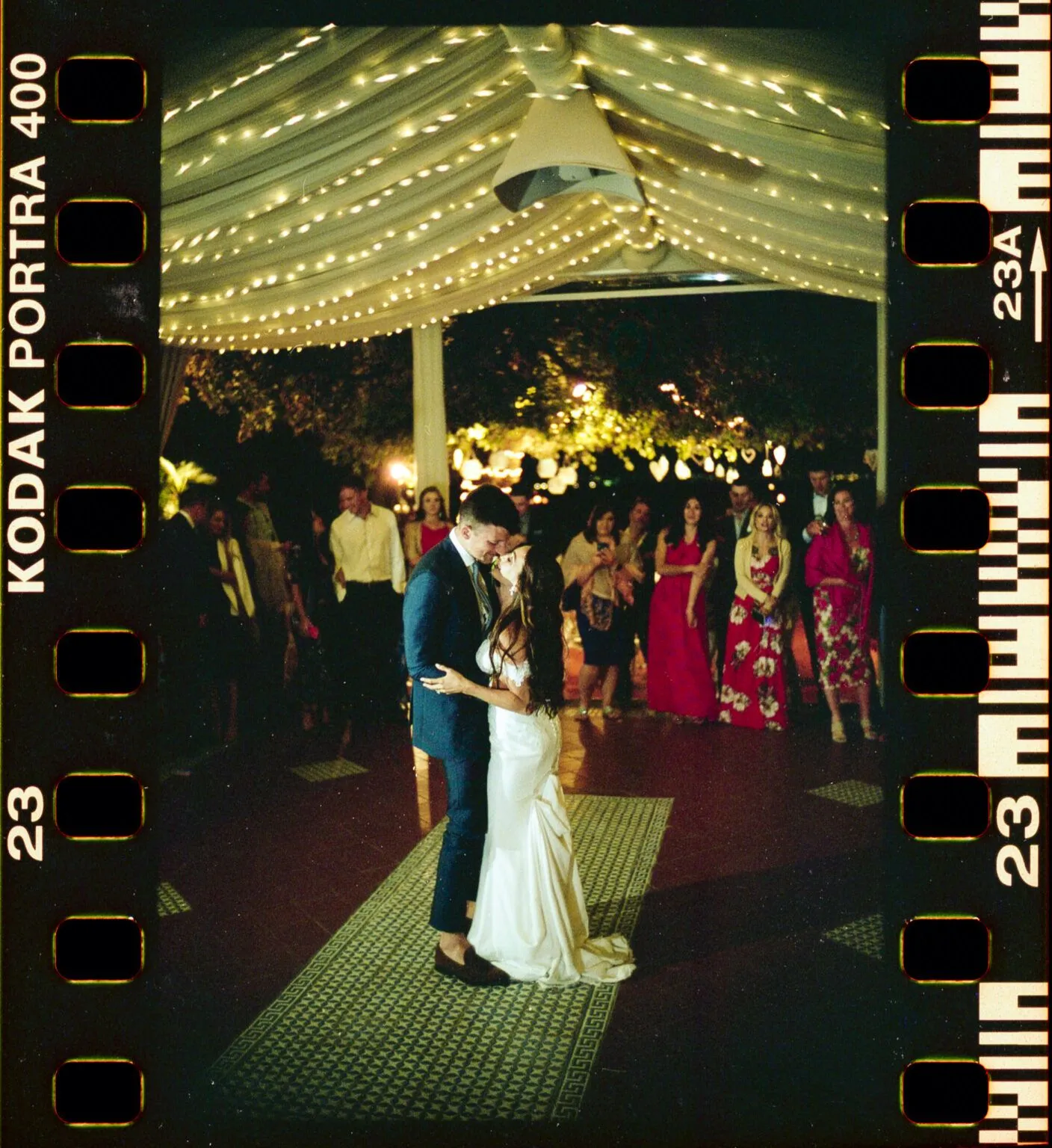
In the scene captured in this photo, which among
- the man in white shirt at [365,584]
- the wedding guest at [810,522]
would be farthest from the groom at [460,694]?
the wedding guest at [810,522]

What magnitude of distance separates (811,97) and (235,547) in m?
3.46

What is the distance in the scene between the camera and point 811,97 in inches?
104

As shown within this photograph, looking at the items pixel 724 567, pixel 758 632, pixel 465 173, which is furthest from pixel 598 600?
pixel 465 173

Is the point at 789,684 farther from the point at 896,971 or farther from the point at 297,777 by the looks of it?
the point at 896,971

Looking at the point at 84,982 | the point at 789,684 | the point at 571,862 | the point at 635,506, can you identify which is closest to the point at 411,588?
the point at 571,862

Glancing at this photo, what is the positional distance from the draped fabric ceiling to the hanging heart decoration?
1026 mm

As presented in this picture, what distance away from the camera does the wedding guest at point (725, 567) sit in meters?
6.18

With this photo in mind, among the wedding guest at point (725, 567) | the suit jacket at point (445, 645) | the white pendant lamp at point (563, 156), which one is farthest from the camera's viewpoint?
the wedding guest at point (725, 567)

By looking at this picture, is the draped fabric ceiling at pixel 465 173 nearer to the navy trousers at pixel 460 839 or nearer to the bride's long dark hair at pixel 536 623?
the bride's long dark hair at pixel 536 623

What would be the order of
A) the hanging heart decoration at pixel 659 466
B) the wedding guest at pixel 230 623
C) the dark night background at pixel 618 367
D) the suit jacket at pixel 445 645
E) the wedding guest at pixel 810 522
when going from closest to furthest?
the suit jacket at pixel 445 645 → the wedding guest at pixel 230 623 → the dark night background at pixel 618 367 → the hanging heart decoration at pixel 659 466 → the wedding guest at pixel 810 522

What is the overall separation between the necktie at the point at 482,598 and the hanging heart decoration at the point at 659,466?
219 cm

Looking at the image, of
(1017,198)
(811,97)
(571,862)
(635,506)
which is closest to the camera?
(1017,198)

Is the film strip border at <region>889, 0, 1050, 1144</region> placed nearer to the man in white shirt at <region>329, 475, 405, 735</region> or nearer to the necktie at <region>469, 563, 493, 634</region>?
the necktie at <region>469, 563, 493, 634</region>

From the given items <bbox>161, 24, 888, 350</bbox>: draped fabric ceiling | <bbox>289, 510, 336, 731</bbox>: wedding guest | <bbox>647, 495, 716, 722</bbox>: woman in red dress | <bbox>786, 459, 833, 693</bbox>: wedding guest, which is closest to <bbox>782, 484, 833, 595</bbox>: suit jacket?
<bbox>786, 459, 833, 693</bbox>: wedding guest
